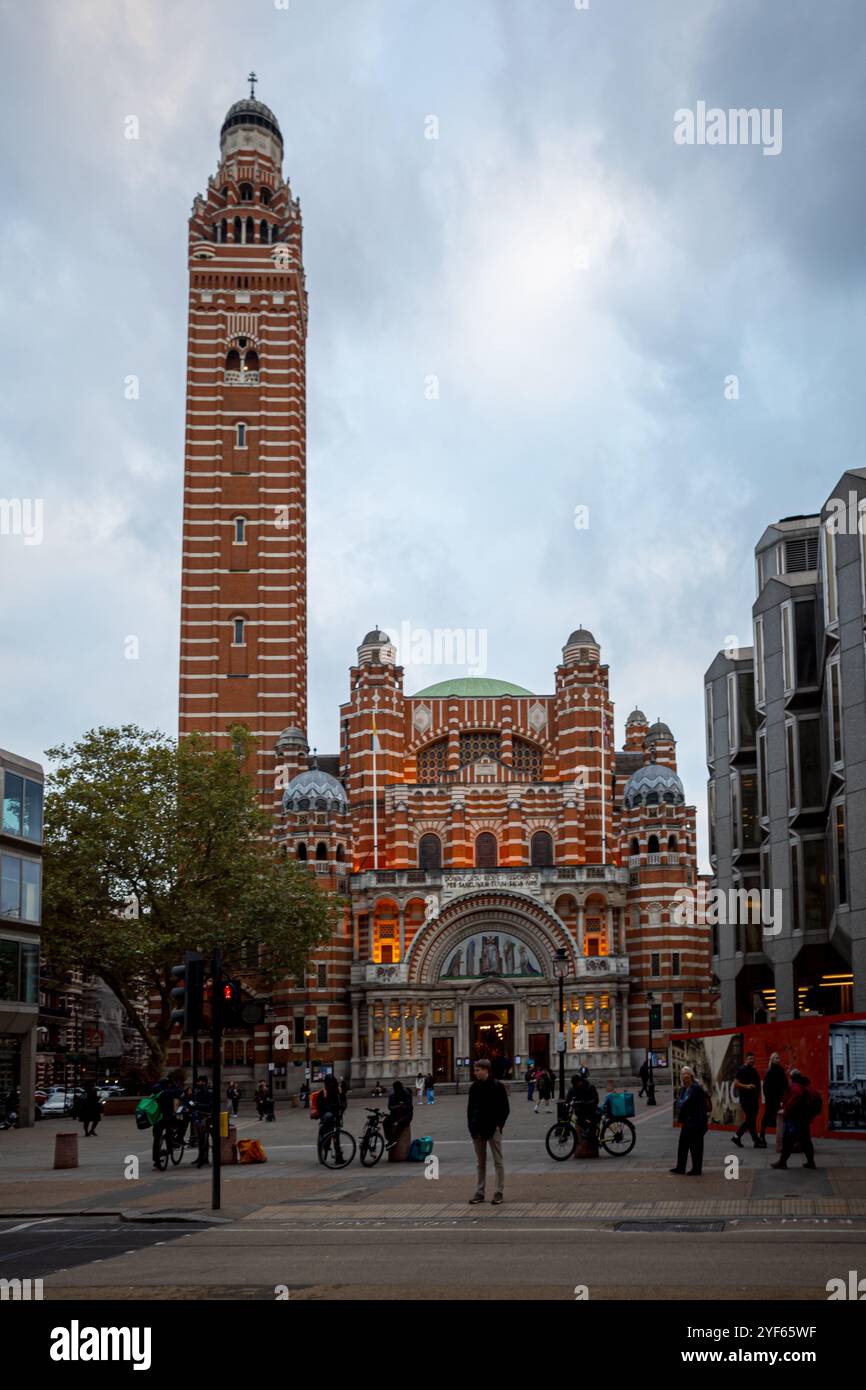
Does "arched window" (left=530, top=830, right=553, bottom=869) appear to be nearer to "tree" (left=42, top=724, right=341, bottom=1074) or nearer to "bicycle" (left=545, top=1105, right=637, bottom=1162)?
"tree" (left=42, top=724, right=341, bottom=1074)

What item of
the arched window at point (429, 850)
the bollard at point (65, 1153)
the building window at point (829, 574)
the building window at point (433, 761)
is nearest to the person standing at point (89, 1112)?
the bollard at point (65, 1153)

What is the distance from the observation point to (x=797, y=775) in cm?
4131

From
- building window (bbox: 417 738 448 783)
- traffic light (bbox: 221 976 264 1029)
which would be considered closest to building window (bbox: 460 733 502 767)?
building window (bbox: 417 738 448 783)

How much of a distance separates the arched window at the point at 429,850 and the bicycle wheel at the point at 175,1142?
55.3 metres

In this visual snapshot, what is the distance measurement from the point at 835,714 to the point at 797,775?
429 cm

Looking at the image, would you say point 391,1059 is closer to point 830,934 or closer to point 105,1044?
point 830,934

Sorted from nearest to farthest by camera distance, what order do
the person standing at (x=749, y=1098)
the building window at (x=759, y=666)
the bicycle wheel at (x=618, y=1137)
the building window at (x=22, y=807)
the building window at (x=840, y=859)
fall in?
the person standing at (x=749, y=1098)
the bicycle wheel at (x=618, y=1137)
the building window at (x=840, y=859)
the building window at (x=759, y=666)
the building window at (x=22, y=807)

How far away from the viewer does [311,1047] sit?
7494 centimetres

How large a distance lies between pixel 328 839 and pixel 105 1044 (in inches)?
1628

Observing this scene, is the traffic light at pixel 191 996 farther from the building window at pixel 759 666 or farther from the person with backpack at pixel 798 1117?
the building window at pixel 759 666

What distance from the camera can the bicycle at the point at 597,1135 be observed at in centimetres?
2397

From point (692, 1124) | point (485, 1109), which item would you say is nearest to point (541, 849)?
point (692, 1124)

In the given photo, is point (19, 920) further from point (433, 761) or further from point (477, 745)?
point (477, 745)
